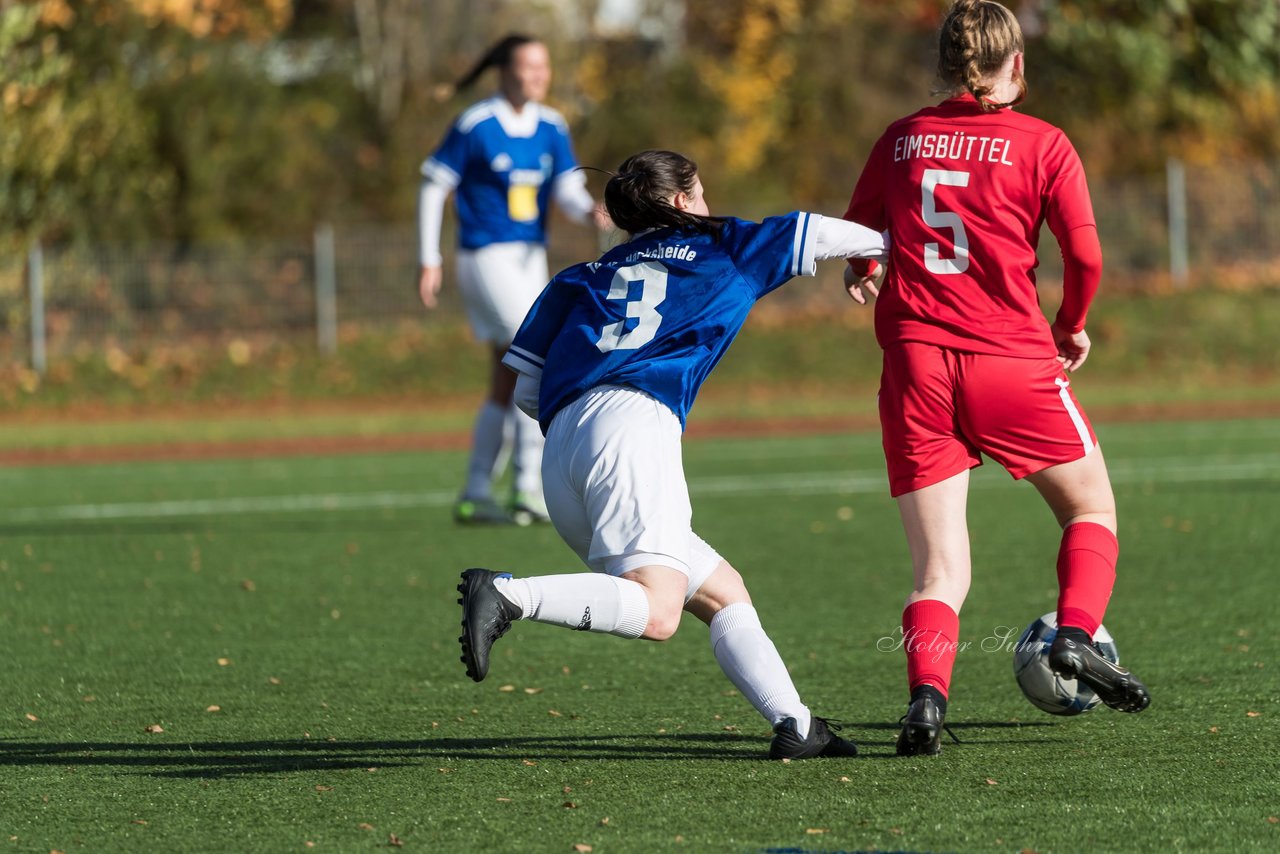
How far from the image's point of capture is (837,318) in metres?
25.5

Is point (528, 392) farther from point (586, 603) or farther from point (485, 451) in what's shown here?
point (485, 451)

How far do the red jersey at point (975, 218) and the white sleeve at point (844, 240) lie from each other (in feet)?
0.25

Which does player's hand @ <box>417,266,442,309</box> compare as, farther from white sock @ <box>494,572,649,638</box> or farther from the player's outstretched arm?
white sock @ <box>494,572,649,638</box>

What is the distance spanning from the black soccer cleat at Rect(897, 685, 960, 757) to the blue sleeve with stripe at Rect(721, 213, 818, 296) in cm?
109

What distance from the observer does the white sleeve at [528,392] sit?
4613 mm

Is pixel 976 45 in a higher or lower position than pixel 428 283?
higher

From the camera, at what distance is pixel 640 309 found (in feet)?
14.4

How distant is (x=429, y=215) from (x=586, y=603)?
606cm

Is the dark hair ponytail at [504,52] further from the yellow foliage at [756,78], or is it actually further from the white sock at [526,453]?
the yellow foliage at [756,78]

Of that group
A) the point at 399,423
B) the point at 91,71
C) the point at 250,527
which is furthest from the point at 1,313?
the point at 250,527

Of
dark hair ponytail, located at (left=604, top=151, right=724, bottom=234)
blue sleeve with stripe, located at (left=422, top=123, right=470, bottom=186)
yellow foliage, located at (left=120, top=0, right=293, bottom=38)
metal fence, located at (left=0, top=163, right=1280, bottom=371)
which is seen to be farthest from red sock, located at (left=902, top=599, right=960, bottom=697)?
yellow foliage, located at (left=120, top=0, right=293, bottom=38)

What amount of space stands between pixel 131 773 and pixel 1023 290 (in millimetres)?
2552

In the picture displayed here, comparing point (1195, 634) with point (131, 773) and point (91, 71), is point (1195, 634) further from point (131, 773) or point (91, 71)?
point (91, 71)

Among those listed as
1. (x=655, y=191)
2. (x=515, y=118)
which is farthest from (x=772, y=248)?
(x=515, y=118)
